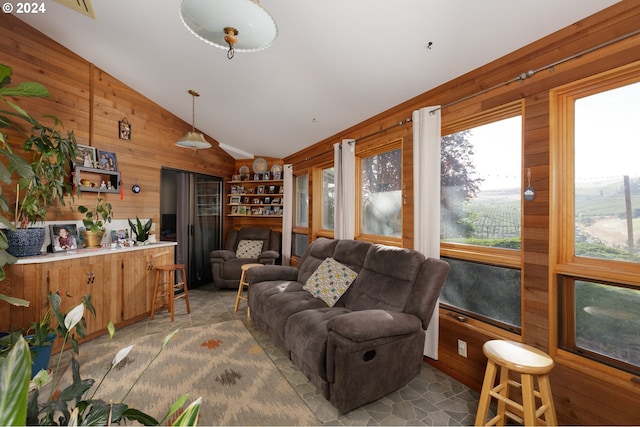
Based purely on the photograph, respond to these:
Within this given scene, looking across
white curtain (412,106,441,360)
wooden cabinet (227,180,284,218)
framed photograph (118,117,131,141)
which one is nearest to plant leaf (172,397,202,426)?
white curtain (412,106,441,360)

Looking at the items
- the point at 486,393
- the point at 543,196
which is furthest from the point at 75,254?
the point at 543,196

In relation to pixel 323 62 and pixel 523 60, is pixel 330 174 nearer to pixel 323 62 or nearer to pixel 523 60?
pixel 323 62

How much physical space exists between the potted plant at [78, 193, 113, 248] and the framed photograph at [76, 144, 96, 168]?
416 mm

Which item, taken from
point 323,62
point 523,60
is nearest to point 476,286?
point 523,60

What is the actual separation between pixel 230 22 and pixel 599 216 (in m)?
2.26

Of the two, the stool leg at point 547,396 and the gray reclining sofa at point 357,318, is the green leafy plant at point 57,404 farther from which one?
the stool leg at point 547,396

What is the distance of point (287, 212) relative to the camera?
16.1ft

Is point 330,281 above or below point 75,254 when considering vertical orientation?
below

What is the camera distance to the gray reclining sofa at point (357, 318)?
179 cm

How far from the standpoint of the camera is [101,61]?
333 centimetres

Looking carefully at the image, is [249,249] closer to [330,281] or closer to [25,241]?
[330,281]

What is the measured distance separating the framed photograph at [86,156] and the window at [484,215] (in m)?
3.88

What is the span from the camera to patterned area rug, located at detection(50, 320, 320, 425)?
1831mm

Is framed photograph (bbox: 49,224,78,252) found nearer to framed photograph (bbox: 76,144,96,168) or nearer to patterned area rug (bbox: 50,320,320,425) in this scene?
framed photograph (bbox: 76,144,96,168)
